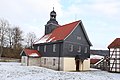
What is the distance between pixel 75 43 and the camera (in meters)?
33.5

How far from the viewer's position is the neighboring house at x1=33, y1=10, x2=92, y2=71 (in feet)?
104

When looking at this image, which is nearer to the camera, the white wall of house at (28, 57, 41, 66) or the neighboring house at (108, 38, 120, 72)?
the neighboring house at (108, 38, 120, 72)

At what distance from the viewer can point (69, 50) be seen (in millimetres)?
32656

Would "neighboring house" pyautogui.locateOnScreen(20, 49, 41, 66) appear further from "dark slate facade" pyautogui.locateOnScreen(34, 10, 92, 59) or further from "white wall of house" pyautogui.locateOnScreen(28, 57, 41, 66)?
"dark slate facade" pyautogui.locateOnScreen(34, 10, 92, 59)

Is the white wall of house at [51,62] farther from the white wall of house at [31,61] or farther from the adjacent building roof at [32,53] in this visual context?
the adjacent building roof at [32,53]

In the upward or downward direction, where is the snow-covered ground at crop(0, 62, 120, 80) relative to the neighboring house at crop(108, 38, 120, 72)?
downward

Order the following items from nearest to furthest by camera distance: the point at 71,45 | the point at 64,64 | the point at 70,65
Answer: the point at 64,64, the point at 70,65, the point at 71,45

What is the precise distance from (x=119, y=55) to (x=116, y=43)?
6.97 feet

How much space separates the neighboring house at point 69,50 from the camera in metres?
31.8

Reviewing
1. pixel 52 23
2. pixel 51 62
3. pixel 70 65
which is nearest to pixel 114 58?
pixel 70 65

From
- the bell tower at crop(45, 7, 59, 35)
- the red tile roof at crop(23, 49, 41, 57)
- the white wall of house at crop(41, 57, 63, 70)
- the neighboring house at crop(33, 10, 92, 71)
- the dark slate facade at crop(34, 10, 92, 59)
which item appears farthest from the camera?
the bell tower at crop(45, 7, 59, 35)

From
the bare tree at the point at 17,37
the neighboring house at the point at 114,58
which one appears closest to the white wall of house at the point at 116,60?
the neighboring house at the point at 114,58

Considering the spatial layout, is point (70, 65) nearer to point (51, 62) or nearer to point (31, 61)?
point (51, 62)

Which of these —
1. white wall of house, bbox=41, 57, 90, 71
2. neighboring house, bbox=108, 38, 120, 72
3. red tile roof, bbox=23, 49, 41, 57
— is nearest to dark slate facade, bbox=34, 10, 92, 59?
white wall of house, bbox=41, 57, 90, 71
